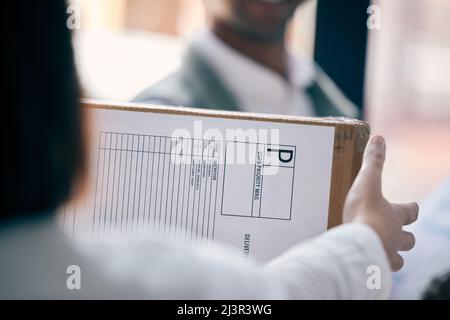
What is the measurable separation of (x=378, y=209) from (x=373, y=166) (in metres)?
0.09

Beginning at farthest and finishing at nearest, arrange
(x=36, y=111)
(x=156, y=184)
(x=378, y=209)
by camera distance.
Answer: (x=156, y=184)
(x=378, y=209)
(x=36, y=111)

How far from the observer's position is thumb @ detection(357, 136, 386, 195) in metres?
0.79

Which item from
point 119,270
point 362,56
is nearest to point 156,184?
point 119,270

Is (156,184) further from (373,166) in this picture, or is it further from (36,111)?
(36,111)

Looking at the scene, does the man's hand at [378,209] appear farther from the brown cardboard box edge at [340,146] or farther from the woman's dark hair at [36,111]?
the woman's dark hair at [36,111]

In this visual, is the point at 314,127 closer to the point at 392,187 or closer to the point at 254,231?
the point at 254,231

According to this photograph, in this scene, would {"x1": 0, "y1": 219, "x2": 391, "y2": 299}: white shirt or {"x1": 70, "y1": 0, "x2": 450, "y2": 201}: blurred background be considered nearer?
{"x1": 0, "y1": 219, "x2": 391, "y2": 299}: white shirt

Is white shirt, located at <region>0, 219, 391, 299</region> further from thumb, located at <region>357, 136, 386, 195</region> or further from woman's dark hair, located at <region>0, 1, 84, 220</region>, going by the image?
thumb, located at <region>357, 136, 386, 195</region>

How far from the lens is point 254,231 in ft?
2.97

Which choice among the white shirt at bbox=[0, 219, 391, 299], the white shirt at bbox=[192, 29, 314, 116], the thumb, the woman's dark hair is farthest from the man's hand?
the white shirt at bbox=[192, 29, 314, 116]

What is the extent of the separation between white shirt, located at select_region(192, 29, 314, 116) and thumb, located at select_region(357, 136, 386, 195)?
0.72m

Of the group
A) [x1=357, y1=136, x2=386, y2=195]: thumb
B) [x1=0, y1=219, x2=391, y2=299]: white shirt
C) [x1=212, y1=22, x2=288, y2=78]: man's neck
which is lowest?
[x1=0, y1=219, x2=391, y2=299]: white shirt

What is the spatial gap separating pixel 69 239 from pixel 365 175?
1.47ft

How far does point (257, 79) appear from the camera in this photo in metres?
1.56
